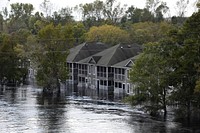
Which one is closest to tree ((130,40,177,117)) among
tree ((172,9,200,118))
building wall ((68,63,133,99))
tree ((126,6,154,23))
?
tree ((172,9,200,118))

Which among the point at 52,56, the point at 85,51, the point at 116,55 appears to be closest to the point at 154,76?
the point at 52,56

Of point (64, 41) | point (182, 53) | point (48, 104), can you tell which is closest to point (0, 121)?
point (48, 104)

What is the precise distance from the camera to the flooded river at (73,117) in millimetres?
35094

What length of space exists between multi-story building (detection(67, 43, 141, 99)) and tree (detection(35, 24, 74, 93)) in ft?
18.3

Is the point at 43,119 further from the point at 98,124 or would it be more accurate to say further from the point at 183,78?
the point at 183,78

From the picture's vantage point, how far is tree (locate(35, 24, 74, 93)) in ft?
212

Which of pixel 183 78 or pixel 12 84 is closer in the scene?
pixel 183 78

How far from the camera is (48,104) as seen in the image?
50219 mm

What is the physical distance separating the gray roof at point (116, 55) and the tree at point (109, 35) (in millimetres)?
15717

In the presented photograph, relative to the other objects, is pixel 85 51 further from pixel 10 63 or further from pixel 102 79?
pixel 10 63

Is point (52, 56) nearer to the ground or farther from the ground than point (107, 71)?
farther from the ground

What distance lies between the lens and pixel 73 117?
40.8 m

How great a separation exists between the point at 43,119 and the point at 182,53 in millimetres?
12272

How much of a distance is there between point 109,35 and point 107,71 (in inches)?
970
